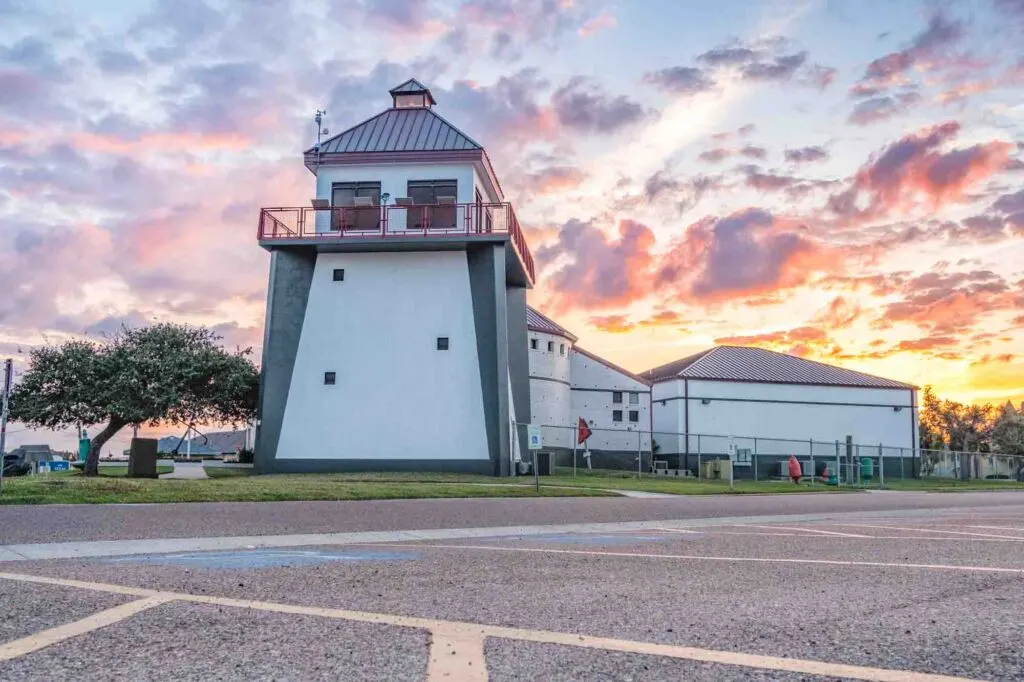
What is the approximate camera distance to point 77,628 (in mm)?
5379

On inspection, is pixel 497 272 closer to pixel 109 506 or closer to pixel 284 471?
pixel 284 471

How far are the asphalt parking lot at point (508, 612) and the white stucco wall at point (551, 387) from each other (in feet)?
112

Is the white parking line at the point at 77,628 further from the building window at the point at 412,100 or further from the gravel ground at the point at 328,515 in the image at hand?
the building window at the point at 412,100

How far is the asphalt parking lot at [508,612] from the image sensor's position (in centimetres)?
467

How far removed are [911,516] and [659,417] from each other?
34.4 metres

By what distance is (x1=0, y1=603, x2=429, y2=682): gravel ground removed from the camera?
443cm

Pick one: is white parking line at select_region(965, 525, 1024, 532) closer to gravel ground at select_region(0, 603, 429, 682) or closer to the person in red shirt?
gravel ground at select_region(0, 603, 429, 682)

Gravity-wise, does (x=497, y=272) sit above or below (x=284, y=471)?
above

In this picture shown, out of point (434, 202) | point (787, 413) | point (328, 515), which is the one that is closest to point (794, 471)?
point (787, 413)

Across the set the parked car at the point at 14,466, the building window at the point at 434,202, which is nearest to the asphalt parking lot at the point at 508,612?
the building window at the point at 434,202

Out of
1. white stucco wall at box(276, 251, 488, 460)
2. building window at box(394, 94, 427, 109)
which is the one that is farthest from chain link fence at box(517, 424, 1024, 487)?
building window at box(394, 94, 427, 109)

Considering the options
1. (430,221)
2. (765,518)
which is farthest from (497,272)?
(765,518)

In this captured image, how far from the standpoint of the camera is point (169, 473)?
32.2 m

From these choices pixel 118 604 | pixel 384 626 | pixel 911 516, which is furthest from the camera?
pixel 911 516
